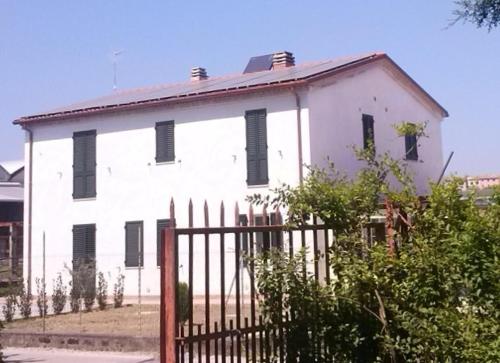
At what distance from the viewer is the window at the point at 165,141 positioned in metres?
25.0

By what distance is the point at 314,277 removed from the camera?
5789 millimetres

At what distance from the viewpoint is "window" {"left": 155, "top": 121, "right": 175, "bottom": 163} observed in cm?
2503

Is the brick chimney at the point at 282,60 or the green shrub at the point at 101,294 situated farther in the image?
the brick chimney at the point at 282,60

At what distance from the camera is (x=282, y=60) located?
2766cm

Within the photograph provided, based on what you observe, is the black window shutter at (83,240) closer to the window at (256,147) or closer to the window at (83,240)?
the window at (83,240)

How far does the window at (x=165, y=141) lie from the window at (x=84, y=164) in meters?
3.08

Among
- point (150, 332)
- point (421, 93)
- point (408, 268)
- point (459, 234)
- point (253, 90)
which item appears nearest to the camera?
point (459, 234)

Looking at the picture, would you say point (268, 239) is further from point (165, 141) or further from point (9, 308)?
point (165, 141)

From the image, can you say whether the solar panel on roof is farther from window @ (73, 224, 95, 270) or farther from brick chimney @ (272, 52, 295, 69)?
window @ (73, 224, 95, 270)

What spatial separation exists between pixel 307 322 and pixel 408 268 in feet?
2.98

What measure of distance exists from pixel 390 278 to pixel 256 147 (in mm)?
17575

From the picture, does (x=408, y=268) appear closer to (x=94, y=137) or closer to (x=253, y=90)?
(x=253, y=90)

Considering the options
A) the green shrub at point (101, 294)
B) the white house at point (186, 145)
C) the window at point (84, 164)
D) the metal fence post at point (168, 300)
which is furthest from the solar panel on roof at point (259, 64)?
the metal fence post at point (168, 300)

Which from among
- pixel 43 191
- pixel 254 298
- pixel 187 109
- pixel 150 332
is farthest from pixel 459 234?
pixel 43 191
